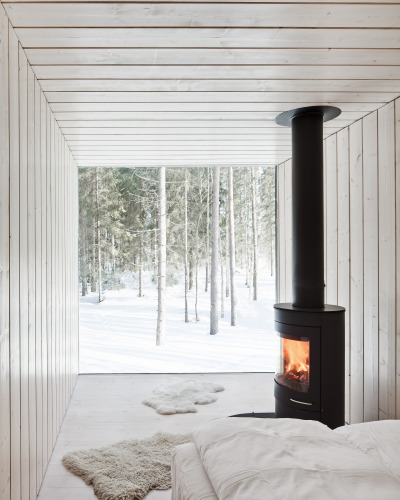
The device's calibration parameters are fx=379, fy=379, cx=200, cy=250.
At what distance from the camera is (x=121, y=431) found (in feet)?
9.79

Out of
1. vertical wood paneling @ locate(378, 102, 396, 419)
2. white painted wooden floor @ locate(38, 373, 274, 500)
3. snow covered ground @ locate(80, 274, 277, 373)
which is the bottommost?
snow covered ground @ locate(80, 274, 277, 373)

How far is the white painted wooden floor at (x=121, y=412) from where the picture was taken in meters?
2.34

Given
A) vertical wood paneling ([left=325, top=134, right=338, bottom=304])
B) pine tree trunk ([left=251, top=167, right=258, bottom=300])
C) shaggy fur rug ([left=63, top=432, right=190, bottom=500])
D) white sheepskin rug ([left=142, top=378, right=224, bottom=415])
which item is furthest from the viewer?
pine tree trunk ([left=251, top=167, right=258, bottom=300])

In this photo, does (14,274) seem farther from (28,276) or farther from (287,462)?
(287,462)

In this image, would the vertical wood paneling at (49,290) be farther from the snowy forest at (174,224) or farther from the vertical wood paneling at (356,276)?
the snowy forest at (174,224)

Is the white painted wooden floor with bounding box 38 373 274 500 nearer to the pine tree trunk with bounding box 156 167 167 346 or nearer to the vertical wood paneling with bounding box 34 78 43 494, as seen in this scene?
the vertical wood paneling with bounding box 34 78 43 494

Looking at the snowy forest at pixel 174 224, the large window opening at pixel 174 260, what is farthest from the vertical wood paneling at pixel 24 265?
the snowy forest at pixel 174 224

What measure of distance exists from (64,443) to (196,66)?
271 cm

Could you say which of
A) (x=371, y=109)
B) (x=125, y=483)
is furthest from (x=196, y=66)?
(x=125, y=483)

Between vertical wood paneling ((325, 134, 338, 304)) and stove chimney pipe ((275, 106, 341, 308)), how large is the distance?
640 millimetres

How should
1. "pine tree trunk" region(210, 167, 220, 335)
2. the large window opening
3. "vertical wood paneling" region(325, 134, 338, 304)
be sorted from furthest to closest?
"pine tree trunk" region(210, 167, 220, 335), the large window opening, "vertical wood paneling" region(325, 134, 338, 304)

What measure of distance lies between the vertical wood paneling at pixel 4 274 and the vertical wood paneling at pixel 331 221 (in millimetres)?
2566

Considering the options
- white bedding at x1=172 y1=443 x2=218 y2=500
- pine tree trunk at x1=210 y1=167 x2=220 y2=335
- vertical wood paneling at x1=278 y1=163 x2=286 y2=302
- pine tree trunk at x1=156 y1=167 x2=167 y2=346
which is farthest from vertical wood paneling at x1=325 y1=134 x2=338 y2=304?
pine tree trunk at x1=210 y1=167 x2=220 y2=335

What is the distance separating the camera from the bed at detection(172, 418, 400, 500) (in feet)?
3.63
